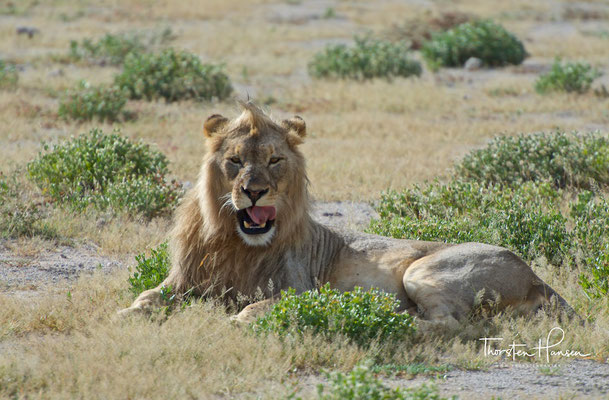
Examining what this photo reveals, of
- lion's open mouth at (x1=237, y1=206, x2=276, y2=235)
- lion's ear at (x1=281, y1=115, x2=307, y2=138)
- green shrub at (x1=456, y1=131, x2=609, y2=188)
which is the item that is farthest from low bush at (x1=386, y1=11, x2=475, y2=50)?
lion's open mouth at (x1=237, y1=206, x2=276, y2=235)

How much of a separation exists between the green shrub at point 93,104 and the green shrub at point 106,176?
155 inches

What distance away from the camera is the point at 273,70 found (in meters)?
21.3

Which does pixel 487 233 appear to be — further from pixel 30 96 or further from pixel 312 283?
pixel 30 96

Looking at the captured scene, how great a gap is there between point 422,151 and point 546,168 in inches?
110

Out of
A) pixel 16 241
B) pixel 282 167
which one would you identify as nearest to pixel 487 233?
pixel 282 167

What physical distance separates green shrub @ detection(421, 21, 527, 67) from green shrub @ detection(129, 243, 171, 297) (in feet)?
53.6

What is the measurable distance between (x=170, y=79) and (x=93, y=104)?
94.3 inches

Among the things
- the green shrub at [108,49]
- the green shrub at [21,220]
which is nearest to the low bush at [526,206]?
the green shrub at [21,220]

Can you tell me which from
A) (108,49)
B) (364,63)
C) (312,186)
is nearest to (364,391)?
(312,186)

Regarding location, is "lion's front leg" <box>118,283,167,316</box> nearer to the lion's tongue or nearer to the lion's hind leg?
the lion's tongue

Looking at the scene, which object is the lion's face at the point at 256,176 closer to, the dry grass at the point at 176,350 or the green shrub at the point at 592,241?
the dry grass at the point at 176,350

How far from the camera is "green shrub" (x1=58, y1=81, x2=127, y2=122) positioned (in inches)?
587

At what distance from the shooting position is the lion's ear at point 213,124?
257 inches
